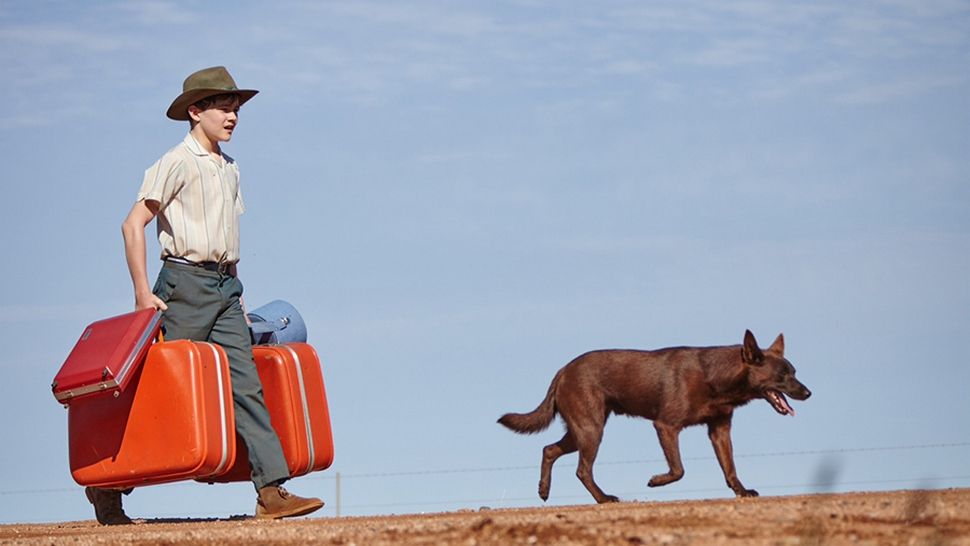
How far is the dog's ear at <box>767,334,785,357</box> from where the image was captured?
10.2m

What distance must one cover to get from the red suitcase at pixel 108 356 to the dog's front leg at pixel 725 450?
11.8 feet

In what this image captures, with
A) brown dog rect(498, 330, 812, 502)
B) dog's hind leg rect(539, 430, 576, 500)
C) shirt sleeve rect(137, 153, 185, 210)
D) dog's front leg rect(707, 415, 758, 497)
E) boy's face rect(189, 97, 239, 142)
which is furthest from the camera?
dog's hind leg rect(539, 430, 576, 500)

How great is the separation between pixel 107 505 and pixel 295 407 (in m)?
1.11

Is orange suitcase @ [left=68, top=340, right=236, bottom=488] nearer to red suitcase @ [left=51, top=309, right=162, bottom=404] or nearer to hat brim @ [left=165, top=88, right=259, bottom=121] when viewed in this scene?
red suitcase @ [left=51, top=309, right=162, bottom=404]

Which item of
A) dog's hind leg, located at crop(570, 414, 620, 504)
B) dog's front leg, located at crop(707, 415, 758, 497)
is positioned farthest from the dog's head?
dog's hind leg, located at crop(570, 414, 620, 504)

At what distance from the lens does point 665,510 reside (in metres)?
5.61

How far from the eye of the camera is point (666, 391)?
9.70 m

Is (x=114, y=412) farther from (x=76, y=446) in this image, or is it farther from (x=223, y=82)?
(x=223, y=82)

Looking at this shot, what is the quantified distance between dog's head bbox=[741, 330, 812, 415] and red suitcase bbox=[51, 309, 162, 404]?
4.14m

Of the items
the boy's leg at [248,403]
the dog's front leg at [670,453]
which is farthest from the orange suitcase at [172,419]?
the dog's front leg at [670,453]

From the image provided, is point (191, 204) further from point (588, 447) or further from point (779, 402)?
point (779, 402)

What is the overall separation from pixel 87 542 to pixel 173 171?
5.72 ft

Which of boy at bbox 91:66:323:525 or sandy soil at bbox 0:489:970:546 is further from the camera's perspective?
boy at bbox 91:66:323:525

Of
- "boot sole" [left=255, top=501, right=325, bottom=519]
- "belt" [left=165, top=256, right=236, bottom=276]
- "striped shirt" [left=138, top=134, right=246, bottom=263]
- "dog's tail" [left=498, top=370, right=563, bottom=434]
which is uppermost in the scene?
"striped shirt" [left=138, top=134, right=246, bottom=263]
